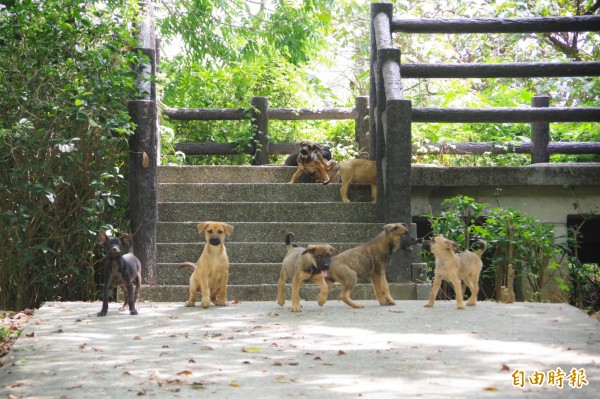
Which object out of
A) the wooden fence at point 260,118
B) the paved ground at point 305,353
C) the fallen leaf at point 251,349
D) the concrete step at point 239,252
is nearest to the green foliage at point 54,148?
the concrete step at point 239,252

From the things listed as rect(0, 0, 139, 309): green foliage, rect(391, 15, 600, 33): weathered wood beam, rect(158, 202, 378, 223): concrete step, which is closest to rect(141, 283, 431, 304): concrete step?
rect(0, 0, 139, 309): green foliage

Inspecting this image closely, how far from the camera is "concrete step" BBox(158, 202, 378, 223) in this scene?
36.7 ft

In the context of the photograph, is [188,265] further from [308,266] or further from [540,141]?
[540,141]

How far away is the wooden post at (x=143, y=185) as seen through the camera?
10234 mm

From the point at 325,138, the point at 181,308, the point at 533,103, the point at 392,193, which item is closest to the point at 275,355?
the point at 181,308

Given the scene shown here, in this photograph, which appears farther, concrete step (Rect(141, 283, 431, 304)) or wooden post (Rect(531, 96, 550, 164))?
wooden post (Rect(531, 96, 550, 164))

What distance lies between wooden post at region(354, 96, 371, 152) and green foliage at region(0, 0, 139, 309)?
558cm

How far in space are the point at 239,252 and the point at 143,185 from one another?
127cm

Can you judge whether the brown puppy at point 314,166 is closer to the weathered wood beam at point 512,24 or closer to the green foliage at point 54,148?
the weathered wood beam at point 512,24

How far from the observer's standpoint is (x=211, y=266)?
891 cm

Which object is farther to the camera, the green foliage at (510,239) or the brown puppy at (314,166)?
the brown puppy at (314,166)

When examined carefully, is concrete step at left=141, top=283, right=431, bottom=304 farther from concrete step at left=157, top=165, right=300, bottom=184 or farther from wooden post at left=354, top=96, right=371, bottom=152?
wooden post at left=354, top=96, right=371, bottom=152

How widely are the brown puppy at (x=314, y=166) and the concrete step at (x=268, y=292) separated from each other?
8.23 feet

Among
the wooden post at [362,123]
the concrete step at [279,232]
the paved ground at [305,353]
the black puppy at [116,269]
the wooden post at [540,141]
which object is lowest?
the paved ground at [305,353]
